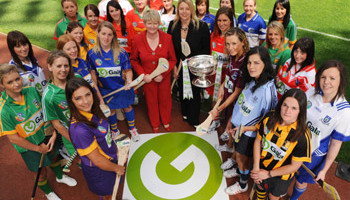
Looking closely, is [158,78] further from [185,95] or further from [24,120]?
[24,120]

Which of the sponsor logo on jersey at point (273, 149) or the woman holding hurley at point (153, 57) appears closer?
the sponsor logo on jersey at point (273, 149)

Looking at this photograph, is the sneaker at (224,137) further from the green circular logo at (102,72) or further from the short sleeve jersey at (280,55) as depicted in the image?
the green circular logo at (102,72)

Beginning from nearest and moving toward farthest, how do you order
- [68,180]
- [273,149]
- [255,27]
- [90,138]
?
[90,138], [273,149], [68,180], [255,27]

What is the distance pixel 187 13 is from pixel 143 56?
0.86 meters

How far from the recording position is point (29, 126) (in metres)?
2.68

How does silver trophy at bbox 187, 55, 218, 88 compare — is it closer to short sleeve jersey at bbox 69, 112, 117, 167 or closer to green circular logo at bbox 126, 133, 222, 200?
green circular logo at bbox 126, 133, 222, 200

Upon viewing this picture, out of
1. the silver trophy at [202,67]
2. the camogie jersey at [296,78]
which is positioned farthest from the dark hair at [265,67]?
the silver trophy at [202,67]

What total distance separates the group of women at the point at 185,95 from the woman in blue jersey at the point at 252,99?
1 cm

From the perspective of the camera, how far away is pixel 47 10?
8922 millimetres

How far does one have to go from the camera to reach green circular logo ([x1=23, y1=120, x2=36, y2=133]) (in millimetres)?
2649

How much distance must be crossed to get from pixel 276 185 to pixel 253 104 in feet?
2.80

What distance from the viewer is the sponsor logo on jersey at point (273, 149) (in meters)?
2.34

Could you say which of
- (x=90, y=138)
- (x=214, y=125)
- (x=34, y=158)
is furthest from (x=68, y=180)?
(x=214, y=125)

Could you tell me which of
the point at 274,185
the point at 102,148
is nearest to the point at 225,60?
the point at 274,185
